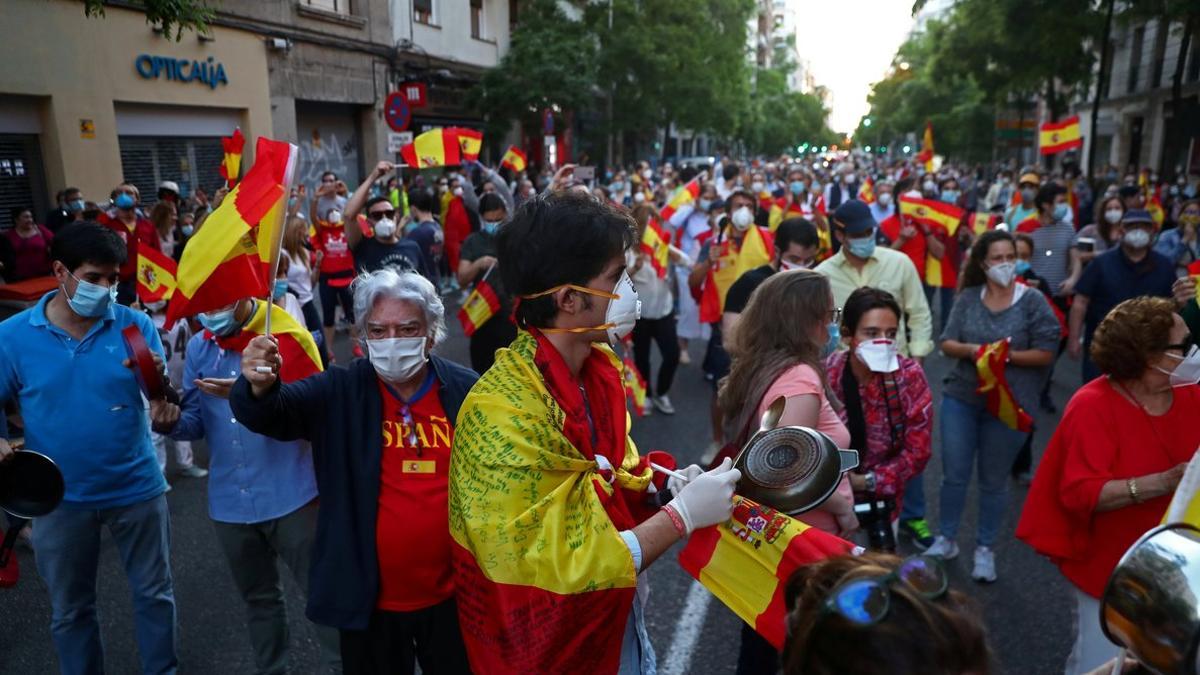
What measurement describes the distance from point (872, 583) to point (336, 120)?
2126cm

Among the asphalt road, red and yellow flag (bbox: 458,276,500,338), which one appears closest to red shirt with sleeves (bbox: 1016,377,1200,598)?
the asphalt road

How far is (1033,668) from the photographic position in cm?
362

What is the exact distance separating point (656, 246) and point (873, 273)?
2820 millimetres

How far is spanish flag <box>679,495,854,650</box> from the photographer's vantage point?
182cm

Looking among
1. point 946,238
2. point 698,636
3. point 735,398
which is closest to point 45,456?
point 735,398

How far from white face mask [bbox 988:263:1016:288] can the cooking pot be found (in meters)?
3.07

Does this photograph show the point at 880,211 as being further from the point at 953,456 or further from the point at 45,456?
the point at 45,456

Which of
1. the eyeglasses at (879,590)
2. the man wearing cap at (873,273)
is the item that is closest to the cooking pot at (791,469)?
the eyeglasses at (879,590)

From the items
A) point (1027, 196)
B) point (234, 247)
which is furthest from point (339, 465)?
point (1027, 196)

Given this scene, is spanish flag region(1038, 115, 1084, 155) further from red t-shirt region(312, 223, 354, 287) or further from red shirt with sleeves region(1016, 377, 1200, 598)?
red shirt with sleeves region(1016, 377, 1200, 598)

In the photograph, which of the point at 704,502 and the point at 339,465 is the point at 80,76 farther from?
the point at 704,502

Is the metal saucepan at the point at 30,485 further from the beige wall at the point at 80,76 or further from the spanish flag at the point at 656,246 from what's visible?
the beige wall at the point at 80,76

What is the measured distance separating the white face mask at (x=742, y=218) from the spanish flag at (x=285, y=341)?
4.36 meters

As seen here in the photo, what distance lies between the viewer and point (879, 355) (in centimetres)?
346
